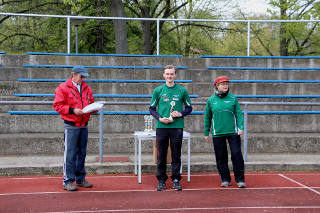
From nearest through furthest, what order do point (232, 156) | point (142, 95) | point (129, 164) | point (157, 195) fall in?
point (157, 195) < point (232, 156) < point (129, 164) < point (142, 95)

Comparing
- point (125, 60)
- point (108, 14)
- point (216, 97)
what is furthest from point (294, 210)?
Answer: point (108, 14)

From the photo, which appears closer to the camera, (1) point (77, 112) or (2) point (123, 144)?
(1) point (77, 112)

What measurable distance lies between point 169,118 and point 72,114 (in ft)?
4.99

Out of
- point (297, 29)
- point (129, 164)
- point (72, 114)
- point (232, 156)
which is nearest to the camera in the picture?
point (72, 114)

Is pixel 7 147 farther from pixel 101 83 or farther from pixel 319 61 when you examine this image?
pixel 319 61

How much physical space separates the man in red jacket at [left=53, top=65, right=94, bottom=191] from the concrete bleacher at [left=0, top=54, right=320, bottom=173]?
1.82 meters

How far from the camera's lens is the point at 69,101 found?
20.7 ft

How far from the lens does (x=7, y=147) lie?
888cm

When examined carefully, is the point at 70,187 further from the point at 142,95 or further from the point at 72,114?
the point at 142,95

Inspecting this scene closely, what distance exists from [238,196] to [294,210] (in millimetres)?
951

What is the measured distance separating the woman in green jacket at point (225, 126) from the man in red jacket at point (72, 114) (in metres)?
2.11

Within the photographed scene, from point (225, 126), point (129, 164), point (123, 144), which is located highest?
point (225, 126)

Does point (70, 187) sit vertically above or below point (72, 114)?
below

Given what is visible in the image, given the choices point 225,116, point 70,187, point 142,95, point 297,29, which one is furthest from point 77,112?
point 297,29
